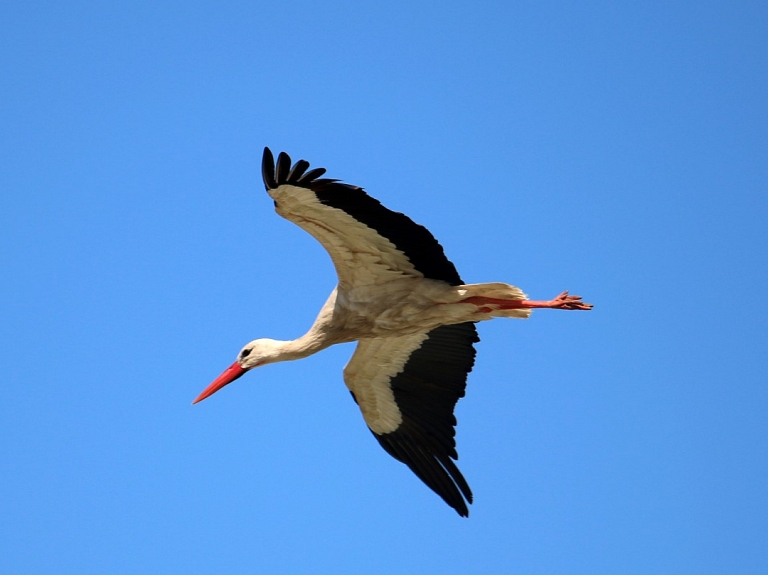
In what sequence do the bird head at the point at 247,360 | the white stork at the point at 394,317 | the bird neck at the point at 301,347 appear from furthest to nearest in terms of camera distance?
the bird head at the point at 247,360 < the bird neck at the point at 301,347 < the white stork at the point at 394,317

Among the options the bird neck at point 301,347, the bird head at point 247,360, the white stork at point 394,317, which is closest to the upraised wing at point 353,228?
the white stork at point 394,317

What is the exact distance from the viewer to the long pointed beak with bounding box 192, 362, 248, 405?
10.2 metres

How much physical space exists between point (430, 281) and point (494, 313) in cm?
60

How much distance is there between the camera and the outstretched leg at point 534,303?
29.5ft

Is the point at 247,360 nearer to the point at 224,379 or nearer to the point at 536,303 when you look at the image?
the point at 224,379

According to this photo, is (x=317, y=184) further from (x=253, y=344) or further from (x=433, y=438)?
(x=433, y=438)

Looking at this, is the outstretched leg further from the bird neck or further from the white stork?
the bird neck

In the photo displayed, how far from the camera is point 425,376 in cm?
1035

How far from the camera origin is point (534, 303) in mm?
9008

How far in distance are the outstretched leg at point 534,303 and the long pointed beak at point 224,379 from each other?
2381mm

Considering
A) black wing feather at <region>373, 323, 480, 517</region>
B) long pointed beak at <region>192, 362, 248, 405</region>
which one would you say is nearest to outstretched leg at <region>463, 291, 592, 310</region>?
black wing feather at <region>373, 323, 480, 517</region>

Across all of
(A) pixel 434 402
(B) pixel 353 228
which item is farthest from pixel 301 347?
(A) pixel 434 402

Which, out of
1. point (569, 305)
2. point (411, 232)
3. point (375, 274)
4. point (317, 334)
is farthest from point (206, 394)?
point (569, 305)

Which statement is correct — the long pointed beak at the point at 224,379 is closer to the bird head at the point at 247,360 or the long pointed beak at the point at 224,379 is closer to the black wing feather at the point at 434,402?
the bird head at the point at 247,360
